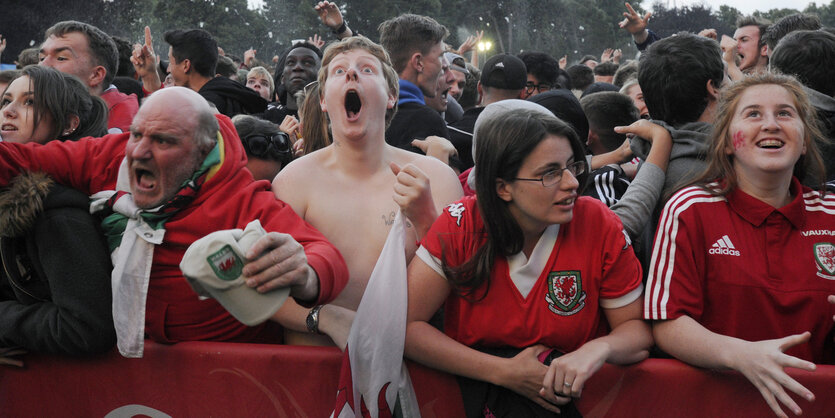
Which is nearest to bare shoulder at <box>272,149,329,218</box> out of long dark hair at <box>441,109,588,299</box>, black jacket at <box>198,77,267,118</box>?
long dark hair at <box>441,109,588,299</box>

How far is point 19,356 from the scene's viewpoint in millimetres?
2621

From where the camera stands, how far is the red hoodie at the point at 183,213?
2531 millimetres

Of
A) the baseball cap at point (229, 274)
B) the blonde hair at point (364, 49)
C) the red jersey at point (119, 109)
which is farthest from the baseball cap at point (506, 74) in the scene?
the baseball cap at point (229, 274)

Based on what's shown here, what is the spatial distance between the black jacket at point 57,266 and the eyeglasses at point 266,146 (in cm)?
107

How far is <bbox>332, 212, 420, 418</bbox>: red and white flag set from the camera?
2.43 m

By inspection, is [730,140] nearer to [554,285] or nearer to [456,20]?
[554,285]

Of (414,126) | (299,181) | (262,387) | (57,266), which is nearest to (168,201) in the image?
(57,266)

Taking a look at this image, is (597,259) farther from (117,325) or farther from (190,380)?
(117,325)

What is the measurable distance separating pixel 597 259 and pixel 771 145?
81cm

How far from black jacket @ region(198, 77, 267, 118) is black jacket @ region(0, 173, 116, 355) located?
2.87m

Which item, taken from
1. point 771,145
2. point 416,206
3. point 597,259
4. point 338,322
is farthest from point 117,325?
point 771,145

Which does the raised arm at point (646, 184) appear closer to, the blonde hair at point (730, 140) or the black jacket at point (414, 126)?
the blonde hair at point (730, 140)

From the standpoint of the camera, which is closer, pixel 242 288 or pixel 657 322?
pixel 242 288

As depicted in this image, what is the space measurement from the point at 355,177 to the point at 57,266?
3.82 feet
